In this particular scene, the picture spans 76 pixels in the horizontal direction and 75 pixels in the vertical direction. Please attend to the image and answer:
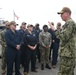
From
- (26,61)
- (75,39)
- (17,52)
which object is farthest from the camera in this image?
(26,61)

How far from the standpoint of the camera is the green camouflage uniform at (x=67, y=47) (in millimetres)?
5316

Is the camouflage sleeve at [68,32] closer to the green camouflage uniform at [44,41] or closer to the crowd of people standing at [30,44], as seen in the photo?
the crowd of people standing at [30,44]

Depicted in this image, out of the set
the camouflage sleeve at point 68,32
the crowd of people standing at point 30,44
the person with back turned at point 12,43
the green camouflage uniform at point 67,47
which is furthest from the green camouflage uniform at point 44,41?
the camouflage sleeve at point 68,32

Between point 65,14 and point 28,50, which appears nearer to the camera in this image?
point 65,14

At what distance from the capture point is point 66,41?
5.43 meters

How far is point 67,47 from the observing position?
546 centimetres

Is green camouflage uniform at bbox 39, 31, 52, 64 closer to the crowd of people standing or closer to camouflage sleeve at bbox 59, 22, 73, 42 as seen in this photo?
the crowd of people standing

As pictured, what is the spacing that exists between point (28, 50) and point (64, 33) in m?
3.44

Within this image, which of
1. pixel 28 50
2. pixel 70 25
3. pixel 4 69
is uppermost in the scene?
pixel 70 25

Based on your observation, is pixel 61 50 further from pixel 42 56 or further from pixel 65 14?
pixel 42 56

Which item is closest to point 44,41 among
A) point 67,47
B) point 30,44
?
point 30,44

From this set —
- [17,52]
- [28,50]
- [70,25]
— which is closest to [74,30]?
[70,25]

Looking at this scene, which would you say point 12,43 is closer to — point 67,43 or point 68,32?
point 67,43

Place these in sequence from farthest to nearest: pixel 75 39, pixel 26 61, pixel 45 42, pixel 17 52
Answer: pixel 45 42 → pixel 26 61 → pixel 17 52 → pixel 75 39
